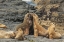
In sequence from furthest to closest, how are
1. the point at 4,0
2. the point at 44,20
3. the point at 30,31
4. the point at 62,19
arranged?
the point at 4,0, the point at 44,20, the point at 62,19, the point at 30,31

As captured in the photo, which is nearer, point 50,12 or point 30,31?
point 30,31

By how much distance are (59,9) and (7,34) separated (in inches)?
471

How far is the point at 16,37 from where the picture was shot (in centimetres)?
1059

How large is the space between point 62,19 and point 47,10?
2.72 meters

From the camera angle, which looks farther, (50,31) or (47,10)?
(47,10)

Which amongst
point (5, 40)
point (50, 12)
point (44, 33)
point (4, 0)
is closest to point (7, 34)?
point (5, 40)

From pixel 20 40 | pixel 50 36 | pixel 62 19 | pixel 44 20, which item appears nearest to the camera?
pixel 20 40

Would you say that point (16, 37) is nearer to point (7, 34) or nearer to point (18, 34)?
point (18, 34)

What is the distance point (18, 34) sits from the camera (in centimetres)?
1064

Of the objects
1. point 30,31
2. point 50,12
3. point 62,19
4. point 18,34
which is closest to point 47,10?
point 50,12

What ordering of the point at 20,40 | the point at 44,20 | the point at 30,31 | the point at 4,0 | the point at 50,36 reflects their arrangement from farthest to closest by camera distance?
the point at 4,0, the point at 44,20, the point at 30,31, the point at 50,36, the point at 20,40

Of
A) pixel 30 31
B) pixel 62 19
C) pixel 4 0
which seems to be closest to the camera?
pixel 30 31

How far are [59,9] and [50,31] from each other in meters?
11.7

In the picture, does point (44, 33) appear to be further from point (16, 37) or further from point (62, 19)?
point (62, 19)
